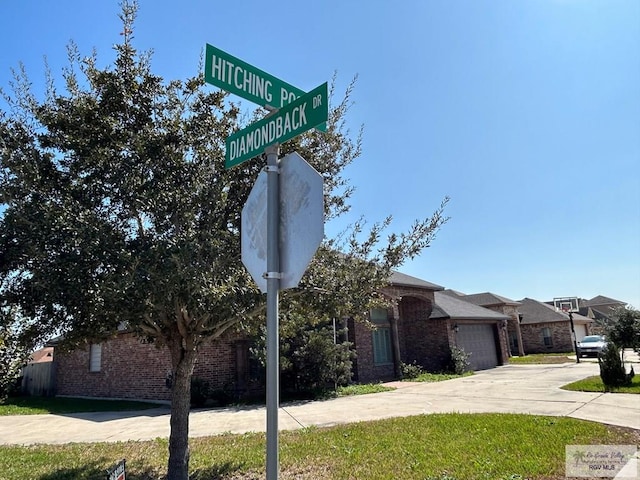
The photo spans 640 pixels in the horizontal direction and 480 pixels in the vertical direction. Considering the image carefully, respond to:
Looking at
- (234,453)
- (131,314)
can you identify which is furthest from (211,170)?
(234,453)

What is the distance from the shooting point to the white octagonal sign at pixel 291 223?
7.82 ft

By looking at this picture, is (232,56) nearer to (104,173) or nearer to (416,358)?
(104,173)

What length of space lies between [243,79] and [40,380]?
26.1 meters

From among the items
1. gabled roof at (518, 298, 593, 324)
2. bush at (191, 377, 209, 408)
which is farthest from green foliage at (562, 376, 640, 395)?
gabled roof at (518, 298, 593, 324)

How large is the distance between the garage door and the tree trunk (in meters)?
20.7

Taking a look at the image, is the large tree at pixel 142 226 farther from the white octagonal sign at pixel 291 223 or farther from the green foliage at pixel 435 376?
→ the green foliage at pixel 435 376

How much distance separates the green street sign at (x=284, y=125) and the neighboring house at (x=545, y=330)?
42554mm

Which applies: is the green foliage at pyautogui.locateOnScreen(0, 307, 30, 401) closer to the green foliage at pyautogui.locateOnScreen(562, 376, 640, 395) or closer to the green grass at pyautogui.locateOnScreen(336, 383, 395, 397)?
the green grass at pyautogui.locateOnScreen(336, 383, 395, 397)

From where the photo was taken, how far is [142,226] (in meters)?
4.95

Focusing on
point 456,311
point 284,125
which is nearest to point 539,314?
point 456,311

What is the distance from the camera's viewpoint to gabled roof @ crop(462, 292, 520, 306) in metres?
36.8

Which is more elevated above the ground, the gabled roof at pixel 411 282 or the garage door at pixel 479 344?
the gabled roof at pixel 411 282

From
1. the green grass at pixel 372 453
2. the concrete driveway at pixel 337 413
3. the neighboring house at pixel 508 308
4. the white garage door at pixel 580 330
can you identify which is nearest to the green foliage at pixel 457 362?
the concrete driveway at pixel 337 413

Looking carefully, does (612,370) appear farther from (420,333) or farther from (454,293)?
(454,293)
